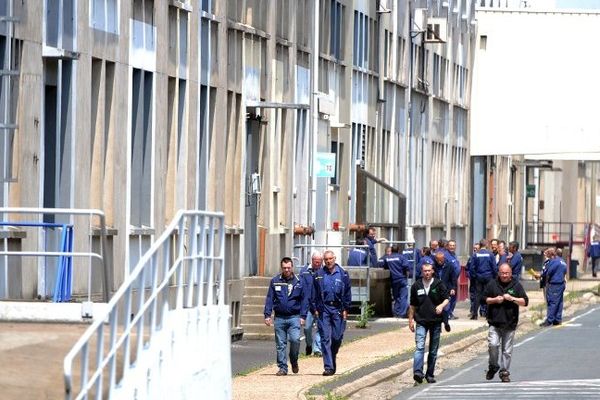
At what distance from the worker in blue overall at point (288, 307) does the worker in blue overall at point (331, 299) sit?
319 millimetres

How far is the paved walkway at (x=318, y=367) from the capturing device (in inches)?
942

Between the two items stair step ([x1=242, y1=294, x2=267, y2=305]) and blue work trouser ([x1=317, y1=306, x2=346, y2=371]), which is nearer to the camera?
blue work trouser ([x1=317, y1=306, x2=346, y2=371])

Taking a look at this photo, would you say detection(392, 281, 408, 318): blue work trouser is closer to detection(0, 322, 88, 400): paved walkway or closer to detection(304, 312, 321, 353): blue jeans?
detection(304, 312, 321, 353): blue jeans

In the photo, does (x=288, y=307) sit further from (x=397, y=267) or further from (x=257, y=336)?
(x=397, y=267)

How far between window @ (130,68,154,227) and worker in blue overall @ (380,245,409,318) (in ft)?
45.7

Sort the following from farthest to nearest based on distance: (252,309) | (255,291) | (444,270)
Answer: (444,270), (255,291), (252,309)

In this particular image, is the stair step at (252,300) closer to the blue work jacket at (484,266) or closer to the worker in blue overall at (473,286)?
the blue work jacket at (484,266)

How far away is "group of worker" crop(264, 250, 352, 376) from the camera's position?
1068 inches

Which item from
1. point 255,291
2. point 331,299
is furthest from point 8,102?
point 255,291

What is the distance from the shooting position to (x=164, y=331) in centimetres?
1419

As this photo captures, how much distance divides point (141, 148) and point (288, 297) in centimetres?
428

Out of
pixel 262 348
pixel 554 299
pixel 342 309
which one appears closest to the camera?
pixel 342 309

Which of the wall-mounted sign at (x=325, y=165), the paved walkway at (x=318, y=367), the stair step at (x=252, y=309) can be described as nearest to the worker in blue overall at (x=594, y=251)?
the paved walkway at (x=318, y=367)

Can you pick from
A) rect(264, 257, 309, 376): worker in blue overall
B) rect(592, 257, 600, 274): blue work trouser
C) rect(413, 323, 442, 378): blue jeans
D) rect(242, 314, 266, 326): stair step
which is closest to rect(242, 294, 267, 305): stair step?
rect(242, 314, 266, 326): stair step
